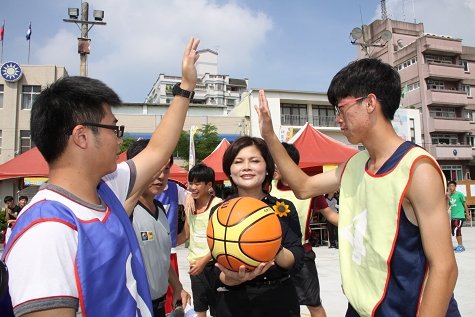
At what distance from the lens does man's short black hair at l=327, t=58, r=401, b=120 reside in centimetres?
205

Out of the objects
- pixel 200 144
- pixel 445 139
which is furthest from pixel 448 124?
pixel 200 144

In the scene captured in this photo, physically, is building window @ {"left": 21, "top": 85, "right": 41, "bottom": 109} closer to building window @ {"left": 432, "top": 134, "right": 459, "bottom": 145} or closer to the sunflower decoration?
the sunflower decoration

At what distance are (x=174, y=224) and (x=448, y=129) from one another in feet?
126

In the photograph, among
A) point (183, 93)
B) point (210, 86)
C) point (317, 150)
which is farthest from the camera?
point (210, 86)

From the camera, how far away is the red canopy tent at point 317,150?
10.1m

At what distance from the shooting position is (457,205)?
39.1 ft

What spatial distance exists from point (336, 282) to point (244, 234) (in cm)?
599

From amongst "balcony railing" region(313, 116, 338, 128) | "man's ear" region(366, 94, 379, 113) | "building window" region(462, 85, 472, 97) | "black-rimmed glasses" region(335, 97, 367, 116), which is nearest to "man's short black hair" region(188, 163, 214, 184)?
"black-rimmed glasses" region(335, 97, 367, 116)

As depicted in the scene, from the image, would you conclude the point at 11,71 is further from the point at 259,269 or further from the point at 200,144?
the point at 259,269

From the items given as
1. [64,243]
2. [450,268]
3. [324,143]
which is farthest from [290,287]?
[324,143]

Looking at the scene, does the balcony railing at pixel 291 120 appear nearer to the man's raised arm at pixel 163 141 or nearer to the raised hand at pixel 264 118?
the raised hand at pixel 264 118

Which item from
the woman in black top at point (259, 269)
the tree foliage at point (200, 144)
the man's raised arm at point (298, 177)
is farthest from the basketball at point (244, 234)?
the tree foliage at point (200, 144)

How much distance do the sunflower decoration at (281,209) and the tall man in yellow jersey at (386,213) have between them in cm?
52

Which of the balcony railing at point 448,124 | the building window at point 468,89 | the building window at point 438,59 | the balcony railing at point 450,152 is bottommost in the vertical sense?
the balcony railing at point 450,152
